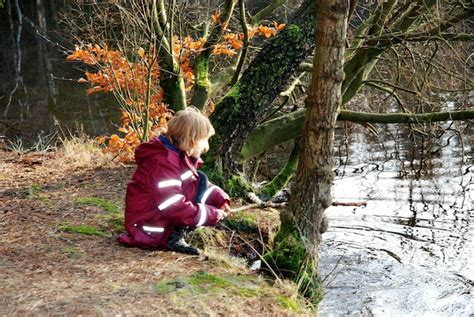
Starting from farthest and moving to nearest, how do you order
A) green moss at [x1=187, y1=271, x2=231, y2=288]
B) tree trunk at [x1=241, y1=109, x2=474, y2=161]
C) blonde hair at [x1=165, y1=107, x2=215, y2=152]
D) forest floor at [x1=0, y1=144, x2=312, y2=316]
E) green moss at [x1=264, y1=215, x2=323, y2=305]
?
tree trunk at [x1=241, y1=109, x2=474, y2=161], green moss at [x1=264, y1=215, x2=323, y2=305], blonde hair at [x1=165, y1=107, x2=215, y2=152], green moss at [x1=187, y1=271, x2=231, y2=288], forest floor at [x1=0, y1=144, x2=312, y2=316]

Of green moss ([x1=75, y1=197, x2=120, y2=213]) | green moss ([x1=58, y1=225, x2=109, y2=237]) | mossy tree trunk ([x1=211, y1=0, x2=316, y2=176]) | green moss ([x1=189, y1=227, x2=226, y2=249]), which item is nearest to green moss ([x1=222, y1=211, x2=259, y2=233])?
green moss ([x1=189, y1=227, x2=226, y2=249])

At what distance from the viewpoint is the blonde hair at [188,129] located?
16.3ft

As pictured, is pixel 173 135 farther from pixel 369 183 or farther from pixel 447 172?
pixel 447 172

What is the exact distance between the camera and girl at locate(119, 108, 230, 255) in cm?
499

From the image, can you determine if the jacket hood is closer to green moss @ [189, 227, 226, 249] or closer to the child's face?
the child's face

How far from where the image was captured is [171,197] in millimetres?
5000

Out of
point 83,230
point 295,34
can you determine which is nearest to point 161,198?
point 83,230

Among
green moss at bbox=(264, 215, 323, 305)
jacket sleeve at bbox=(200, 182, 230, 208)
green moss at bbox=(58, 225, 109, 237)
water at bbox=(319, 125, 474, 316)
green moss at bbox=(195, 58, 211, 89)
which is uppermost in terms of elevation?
green moss at bbox=(195, 58, 211, 89)

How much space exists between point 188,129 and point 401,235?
4.58 meters

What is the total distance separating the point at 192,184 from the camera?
5.27 meters

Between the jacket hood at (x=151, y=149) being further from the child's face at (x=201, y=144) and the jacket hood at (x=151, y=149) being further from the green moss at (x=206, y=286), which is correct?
the green moss at (x=206, y=286)

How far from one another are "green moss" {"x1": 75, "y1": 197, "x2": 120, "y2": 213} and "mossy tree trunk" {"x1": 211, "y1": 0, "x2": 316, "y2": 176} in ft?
4.05

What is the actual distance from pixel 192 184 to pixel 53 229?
4.27ft

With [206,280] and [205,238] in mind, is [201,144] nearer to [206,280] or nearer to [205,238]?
[206,280]
